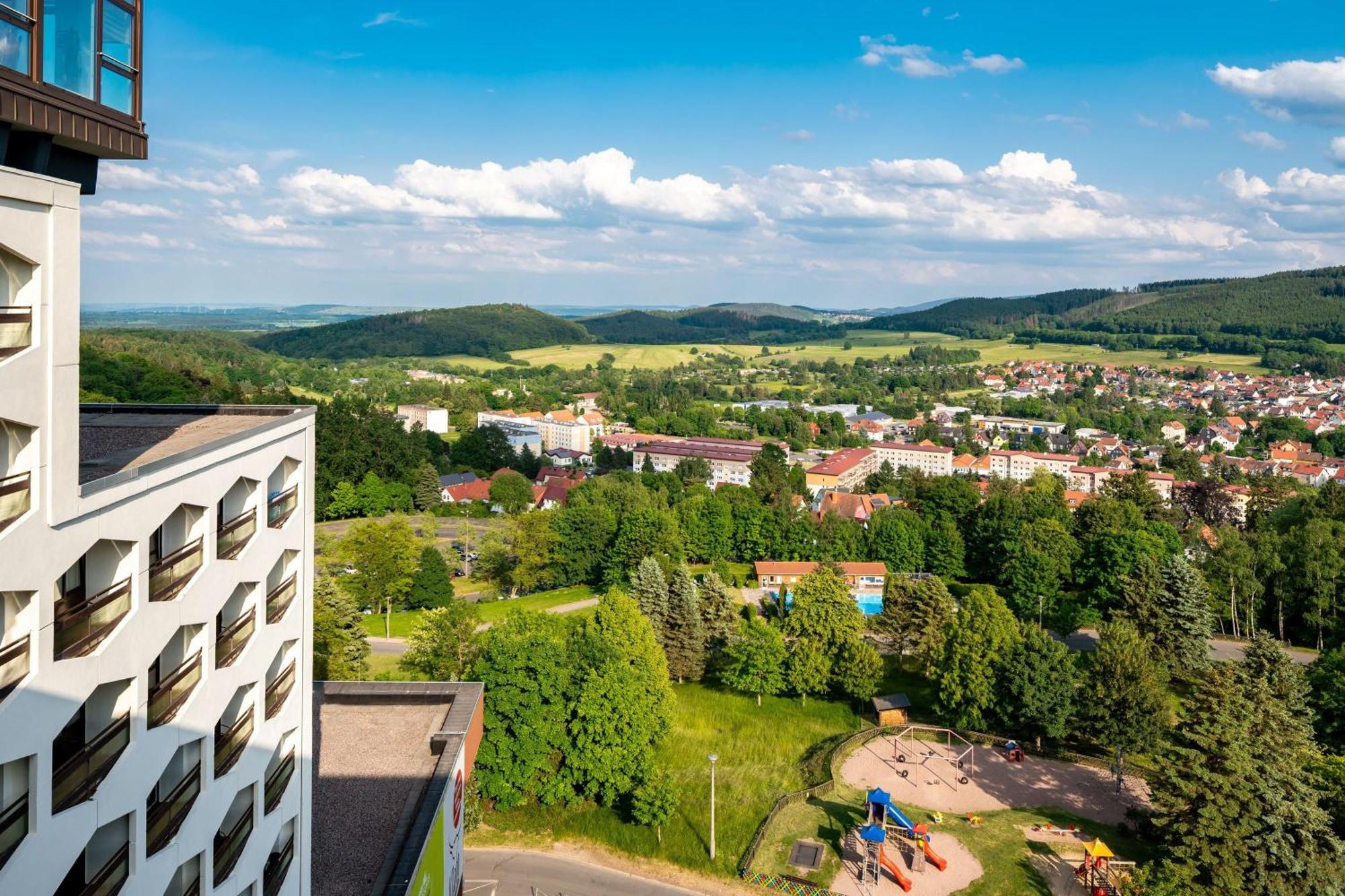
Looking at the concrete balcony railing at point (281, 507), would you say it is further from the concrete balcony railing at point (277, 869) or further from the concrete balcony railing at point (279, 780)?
the concrete balcony railing at point (277, 869)

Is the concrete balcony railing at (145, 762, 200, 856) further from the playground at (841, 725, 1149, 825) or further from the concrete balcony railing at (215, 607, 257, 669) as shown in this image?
the playground at (841, 725, 1149, 825)

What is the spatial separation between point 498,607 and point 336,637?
1420cm

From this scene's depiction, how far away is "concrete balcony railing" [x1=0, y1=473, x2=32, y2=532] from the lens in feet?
17.9

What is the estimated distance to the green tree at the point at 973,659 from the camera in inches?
1071

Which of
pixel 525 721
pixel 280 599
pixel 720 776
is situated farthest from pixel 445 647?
pixel 280 599

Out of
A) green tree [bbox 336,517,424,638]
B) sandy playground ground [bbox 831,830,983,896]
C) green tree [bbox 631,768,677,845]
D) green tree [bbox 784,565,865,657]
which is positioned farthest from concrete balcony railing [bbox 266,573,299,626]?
green tree [bbox 336,517,424,638]

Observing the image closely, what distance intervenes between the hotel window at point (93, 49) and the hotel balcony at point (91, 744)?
4.12 metres

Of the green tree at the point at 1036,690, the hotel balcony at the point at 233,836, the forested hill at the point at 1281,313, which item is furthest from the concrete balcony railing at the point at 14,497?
the forested hill at the point at 1281,313

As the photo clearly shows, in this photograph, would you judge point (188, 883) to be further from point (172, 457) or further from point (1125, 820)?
point (1125, 820)

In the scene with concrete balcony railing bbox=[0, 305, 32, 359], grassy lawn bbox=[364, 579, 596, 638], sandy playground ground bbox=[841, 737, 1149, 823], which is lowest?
grassy lawn bbox=[364, 579, 596, 638]

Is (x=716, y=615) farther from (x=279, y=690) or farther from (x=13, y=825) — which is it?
(x=13, y=825)

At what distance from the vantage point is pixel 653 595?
3456 cm

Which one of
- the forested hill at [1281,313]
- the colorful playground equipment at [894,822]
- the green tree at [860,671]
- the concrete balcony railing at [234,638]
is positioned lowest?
the colorful playground equipment at [894,822]

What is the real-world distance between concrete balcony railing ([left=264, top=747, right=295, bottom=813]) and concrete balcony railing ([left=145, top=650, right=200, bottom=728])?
2.14 metres
